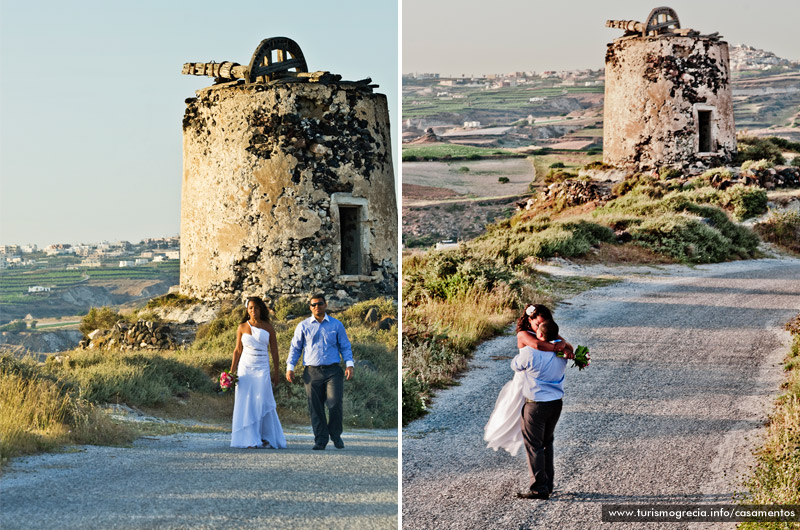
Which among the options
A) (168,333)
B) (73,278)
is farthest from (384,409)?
(73,278)

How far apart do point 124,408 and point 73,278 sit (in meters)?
4.69

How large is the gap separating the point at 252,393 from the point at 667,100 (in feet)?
36.8

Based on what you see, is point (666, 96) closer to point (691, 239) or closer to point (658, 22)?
point (658, 22)

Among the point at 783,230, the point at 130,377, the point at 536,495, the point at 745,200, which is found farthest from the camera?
the point at 745,200

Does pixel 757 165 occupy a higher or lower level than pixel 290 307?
higher

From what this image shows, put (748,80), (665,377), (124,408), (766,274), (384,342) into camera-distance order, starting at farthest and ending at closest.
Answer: (748,80)
(384,342)
(766,274)
(124,408)
(665,377)

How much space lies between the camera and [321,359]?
212 inches

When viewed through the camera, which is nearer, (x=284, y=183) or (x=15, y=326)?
(x=15, y=326)

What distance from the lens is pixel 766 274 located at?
25.6ft

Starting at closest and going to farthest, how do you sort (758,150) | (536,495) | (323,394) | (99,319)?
1. (536,495)
2. (323,394)
3. (99,319)
4. (758,150)

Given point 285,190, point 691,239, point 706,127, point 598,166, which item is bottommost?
point 691,239

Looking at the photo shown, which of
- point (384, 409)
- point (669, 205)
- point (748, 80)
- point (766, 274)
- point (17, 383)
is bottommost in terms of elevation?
A: point (384, 409)

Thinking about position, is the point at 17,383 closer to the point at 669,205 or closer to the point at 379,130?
the point at 379,130

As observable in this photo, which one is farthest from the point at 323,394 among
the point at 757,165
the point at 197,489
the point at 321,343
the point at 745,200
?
the point at 757,165
